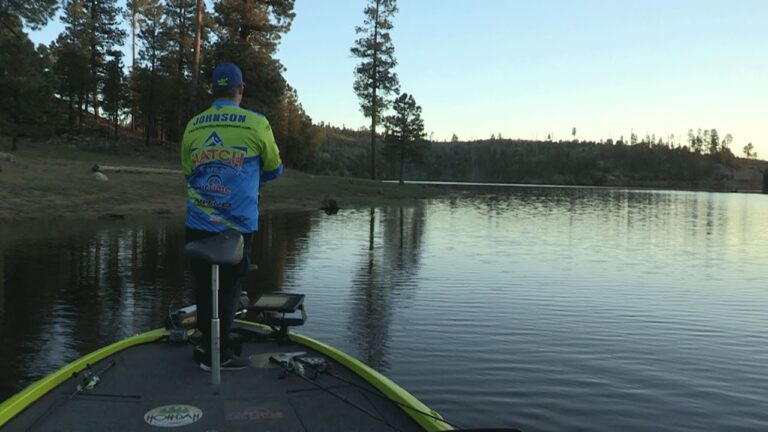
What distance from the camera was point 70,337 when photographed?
332 inches

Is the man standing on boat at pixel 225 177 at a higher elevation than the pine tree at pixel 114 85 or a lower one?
lower

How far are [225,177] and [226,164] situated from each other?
11 cm

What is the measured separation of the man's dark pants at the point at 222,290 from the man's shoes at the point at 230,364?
8 centimetres

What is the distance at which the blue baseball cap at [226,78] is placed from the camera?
16.5 ft

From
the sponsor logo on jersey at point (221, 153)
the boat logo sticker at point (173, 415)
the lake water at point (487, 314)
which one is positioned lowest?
the lake water at point (487, 314)

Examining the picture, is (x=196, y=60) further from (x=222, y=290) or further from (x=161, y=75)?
(x=222, y=290)

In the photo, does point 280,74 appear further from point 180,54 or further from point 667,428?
point 667,428

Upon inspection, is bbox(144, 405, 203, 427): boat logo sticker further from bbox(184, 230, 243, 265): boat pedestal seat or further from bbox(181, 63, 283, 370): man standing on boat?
bbox(184, 230, 243, 265): boat pedestal seat

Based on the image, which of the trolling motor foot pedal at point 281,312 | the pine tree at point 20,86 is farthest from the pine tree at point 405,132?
the trolling motor foot pedal at point 281,312

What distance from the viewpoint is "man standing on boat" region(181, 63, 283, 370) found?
482cm

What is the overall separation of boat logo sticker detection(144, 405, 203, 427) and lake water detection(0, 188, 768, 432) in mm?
3060

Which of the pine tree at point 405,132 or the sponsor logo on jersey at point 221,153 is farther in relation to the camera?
the pine tree at point 405,132

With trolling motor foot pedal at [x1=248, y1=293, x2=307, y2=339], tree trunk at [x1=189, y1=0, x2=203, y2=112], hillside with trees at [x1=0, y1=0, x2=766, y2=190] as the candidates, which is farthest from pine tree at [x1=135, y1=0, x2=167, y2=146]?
trolling motor foot pedal at [x1=248, y1=293, x2=307, y2=339]

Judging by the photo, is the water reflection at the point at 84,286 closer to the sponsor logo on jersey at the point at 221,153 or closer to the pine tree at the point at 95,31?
the sponsor logo on jersey at the point at 221,153
